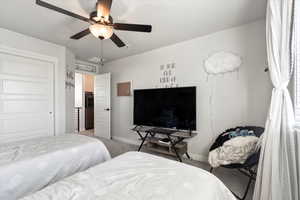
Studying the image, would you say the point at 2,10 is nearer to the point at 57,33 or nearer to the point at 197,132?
the point at 57,33

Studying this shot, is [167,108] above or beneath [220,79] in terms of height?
beneath

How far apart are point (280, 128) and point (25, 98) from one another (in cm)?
412

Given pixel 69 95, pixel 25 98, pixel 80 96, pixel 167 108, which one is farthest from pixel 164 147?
pixel 80 96

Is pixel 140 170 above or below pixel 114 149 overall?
above

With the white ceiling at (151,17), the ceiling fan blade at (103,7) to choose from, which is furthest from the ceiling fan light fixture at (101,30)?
the white ceiling at (151,17)

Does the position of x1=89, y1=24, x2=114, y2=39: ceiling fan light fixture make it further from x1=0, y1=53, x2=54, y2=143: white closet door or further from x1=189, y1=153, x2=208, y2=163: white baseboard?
x1=189, y1=153, x2=208, y2=163: white baseboard

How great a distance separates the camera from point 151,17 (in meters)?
2.27

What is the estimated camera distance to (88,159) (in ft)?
5.97

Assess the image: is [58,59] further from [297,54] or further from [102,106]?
[297,54]

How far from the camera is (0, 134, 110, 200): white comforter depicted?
1.26 metres

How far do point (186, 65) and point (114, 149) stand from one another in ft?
8.56

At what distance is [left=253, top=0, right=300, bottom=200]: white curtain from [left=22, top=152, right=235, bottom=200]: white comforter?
2.47ft

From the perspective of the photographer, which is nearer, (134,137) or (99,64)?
(134,137)

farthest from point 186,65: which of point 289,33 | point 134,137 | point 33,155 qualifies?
point 33,155
